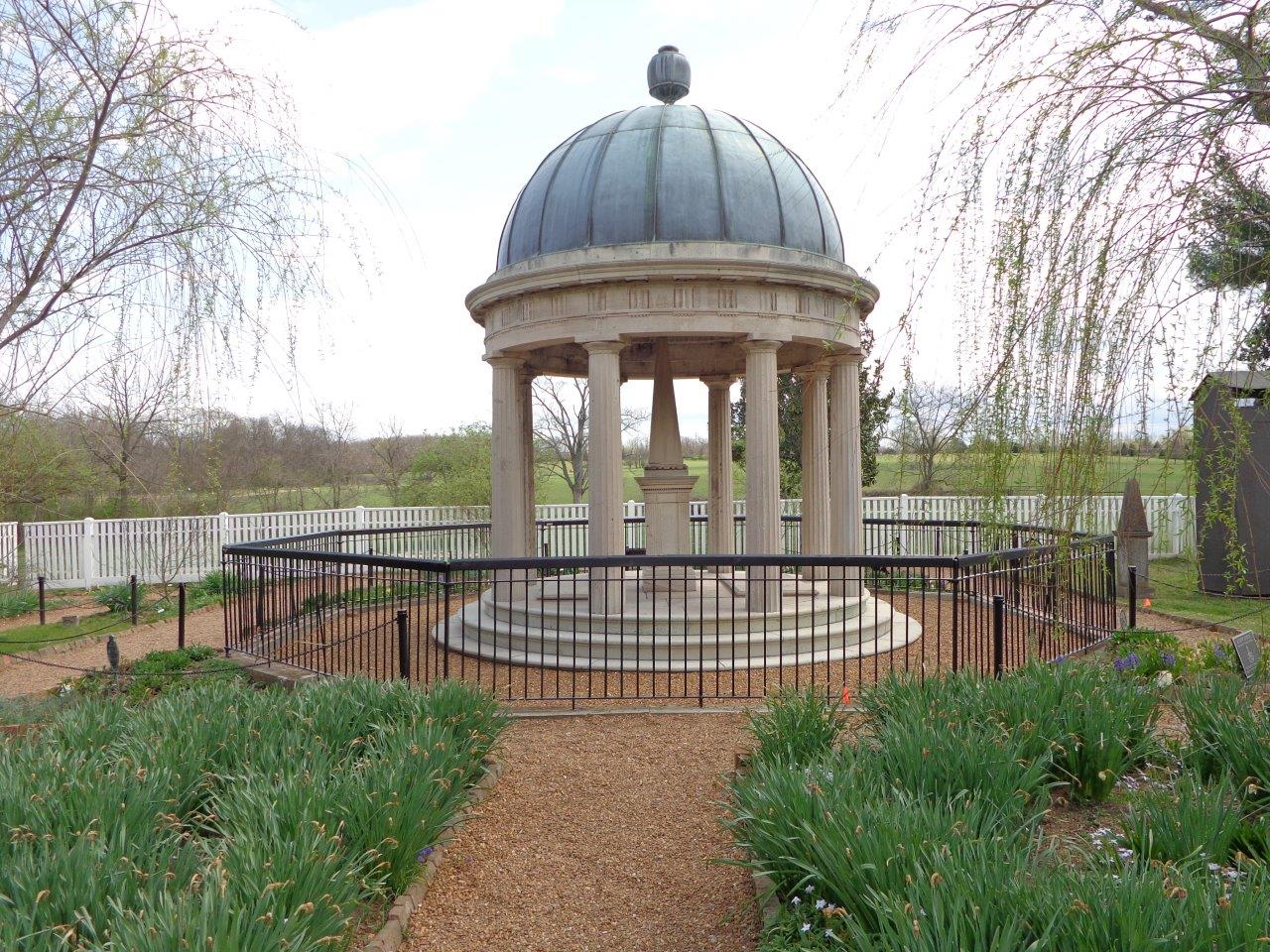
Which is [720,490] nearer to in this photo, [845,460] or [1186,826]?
[845,460]

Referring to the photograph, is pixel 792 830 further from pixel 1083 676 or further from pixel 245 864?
pixel 1083 676

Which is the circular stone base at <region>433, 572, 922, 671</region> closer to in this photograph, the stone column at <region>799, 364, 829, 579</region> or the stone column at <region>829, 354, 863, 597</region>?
the stone column at <region>829, 354, 863, 597</region>

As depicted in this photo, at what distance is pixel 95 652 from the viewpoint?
12375 millimetres

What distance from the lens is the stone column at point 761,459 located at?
10.4 metres

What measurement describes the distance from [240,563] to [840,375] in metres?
8.58

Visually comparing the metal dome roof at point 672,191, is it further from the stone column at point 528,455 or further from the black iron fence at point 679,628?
the black iron fence at point 679,628

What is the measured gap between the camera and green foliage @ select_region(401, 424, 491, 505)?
25.0m

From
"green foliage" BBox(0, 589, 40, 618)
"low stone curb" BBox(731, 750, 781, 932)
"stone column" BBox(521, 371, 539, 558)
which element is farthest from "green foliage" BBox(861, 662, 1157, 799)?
"green foliage" BBox(0, 589, 40, 618)

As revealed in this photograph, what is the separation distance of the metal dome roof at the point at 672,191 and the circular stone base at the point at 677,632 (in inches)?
177

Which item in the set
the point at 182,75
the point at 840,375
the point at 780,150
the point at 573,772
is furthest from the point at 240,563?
the point at 780,150

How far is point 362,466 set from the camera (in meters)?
31.7

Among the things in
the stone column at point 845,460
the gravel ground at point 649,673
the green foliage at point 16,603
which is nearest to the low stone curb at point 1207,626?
the gravel ground at point 649,673

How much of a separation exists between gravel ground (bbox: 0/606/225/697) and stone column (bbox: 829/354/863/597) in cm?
929

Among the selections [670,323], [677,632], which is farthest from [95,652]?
[670,323]
